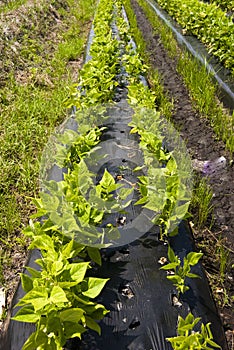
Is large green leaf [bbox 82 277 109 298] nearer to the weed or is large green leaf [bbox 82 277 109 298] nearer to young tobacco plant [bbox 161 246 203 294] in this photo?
young tobacco plant [bbox 161 246 203 294]

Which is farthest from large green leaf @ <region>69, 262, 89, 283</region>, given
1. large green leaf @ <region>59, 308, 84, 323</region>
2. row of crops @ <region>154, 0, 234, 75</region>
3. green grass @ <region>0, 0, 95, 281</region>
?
row of crops @ <region>154, 0, 234, 75</region>

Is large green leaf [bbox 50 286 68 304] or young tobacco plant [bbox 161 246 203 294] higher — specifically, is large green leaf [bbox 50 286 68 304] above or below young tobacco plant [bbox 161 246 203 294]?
above

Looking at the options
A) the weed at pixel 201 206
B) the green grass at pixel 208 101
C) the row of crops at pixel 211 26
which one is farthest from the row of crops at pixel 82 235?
the row of crops at pixel 211 26

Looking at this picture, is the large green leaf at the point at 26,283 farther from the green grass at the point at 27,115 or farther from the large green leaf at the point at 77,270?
the green grass at the point at 27,115

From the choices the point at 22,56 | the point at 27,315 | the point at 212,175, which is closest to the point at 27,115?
the point at 22,56

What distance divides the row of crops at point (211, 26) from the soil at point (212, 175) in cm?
73

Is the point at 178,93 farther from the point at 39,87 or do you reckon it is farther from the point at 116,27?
the point at 116,27

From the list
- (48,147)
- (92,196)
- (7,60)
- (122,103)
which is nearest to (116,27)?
(7,60)

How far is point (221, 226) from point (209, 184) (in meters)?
0.58

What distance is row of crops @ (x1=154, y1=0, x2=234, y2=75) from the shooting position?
5424mm

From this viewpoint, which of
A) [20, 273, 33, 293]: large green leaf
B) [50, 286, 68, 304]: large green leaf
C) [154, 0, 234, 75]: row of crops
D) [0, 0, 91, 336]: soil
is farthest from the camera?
[154, 0, 234, 75]: row of crops

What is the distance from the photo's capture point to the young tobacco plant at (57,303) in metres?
1.38

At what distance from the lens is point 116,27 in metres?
7.87

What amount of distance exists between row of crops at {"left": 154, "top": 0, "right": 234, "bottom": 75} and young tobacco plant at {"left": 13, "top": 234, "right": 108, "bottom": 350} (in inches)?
170
